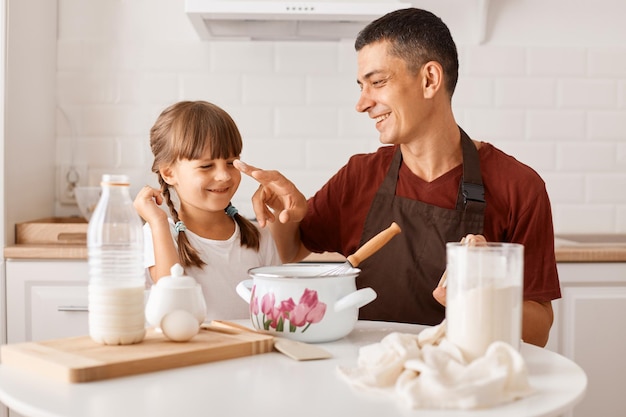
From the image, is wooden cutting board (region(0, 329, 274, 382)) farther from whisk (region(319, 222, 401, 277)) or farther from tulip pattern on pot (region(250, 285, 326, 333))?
whisk (region(319, 222, 401, 277))

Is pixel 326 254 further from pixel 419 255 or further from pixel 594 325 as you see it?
pixel 594 325

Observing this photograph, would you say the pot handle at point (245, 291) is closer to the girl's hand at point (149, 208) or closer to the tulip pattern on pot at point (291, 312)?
the tulip pattern on pot at point (291, 312)

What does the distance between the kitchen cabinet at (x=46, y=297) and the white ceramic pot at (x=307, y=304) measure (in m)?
1.38

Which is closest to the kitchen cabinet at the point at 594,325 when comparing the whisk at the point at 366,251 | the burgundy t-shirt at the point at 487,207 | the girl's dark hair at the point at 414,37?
the burgundy t-shirt at the point at 487,207

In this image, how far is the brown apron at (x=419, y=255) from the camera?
1956 millimetres

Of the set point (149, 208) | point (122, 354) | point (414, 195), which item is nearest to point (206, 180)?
point (149, 208)

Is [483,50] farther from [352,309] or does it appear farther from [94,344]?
[94,344]

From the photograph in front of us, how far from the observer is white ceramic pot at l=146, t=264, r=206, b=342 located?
127cm

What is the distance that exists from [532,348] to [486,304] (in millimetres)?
267

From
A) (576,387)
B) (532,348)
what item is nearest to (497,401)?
(576,387)

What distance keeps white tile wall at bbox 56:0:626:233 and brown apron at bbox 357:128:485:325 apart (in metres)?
1.25

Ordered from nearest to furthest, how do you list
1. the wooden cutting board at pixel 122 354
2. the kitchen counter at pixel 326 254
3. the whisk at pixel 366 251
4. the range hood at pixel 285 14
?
the wooden cutting board at pixel 122 354, the whisk at pixel 366 251, the kitchen counter at pixel 326 254, the range hood at pixel 285 14

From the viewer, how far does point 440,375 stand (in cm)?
106

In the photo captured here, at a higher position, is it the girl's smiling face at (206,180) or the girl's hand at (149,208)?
the girl's smiling face at (206,180)
